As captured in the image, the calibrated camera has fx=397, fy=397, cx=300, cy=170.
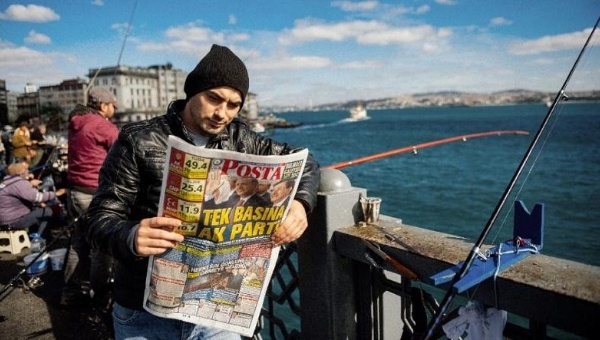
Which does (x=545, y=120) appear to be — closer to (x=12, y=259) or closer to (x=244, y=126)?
(x=244, y=126)

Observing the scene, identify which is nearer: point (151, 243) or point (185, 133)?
point (151, 243)

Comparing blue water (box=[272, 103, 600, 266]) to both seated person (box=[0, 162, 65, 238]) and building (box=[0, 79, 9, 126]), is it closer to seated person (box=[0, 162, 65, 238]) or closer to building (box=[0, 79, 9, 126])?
seated person (box=[0, 162, 65, 238])

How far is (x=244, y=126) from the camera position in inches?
93.4

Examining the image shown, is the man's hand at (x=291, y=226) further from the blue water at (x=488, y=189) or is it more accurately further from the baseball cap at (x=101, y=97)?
the blue water at (x=488, y=189)

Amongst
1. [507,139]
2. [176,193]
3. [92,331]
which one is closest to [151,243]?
[176,193]

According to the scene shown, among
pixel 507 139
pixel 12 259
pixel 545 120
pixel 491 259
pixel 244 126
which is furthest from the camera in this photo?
pixel 507 139

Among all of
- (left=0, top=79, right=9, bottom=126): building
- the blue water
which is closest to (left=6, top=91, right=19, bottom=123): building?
(left=0, top=79, right=9, bottom=126): building

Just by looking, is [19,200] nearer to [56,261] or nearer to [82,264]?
[56,261]

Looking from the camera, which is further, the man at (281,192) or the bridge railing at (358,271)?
the bridge railing at (358,271)

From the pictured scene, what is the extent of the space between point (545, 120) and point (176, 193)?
1840 mm

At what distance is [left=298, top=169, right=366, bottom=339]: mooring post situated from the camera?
256 centimetres

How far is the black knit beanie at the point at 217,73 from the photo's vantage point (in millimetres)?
1962

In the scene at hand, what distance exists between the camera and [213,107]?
201cm

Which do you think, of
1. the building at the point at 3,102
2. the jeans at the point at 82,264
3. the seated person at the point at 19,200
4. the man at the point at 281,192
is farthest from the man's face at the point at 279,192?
the building at the point at 3,102
